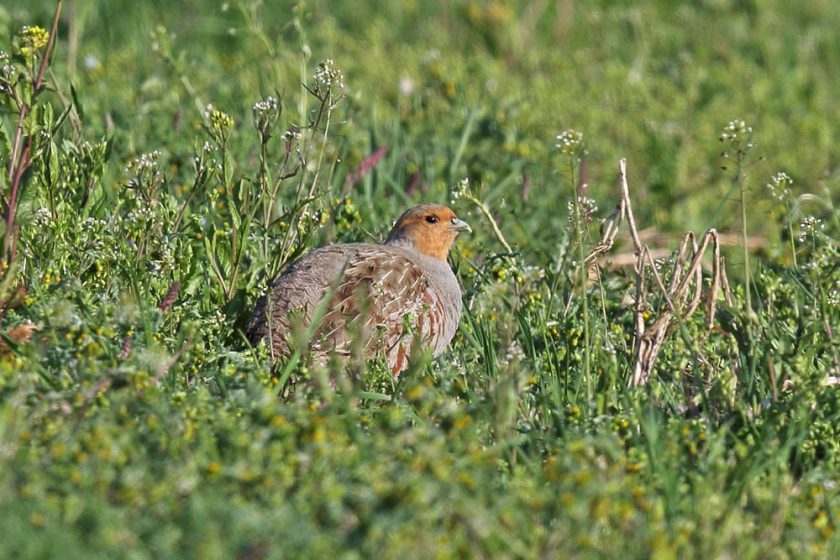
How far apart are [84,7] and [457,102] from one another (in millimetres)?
2799

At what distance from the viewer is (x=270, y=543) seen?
2.81 meters

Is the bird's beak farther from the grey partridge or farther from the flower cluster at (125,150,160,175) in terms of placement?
the flower cluster at (125,150,160,175)

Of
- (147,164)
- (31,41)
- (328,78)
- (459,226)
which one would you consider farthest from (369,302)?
(31,41)

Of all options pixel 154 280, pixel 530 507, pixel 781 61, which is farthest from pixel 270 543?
pixel 781 61

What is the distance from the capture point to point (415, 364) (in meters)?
4.09

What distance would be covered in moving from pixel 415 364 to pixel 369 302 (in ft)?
2.14

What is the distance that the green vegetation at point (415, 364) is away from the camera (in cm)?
305

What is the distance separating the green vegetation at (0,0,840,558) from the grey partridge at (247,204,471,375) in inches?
5.5

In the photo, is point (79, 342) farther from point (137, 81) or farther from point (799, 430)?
point (137, 81)

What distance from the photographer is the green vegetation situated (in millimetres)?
3049

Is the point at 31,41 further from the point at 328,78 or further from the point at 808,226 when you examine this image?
the point at 808,226

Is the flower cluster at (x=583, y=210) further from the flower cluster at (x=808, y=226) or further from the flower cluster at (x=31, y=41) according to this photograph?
the flower cluster at (x=31, y=41)

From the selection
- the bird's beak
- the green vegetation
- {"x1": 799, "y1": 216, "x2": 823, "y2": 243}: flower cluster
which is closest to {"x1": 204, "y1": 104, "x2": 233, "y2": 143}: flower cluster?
the green vegetation

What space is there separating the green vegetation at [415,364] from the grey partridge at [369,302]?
14cm
